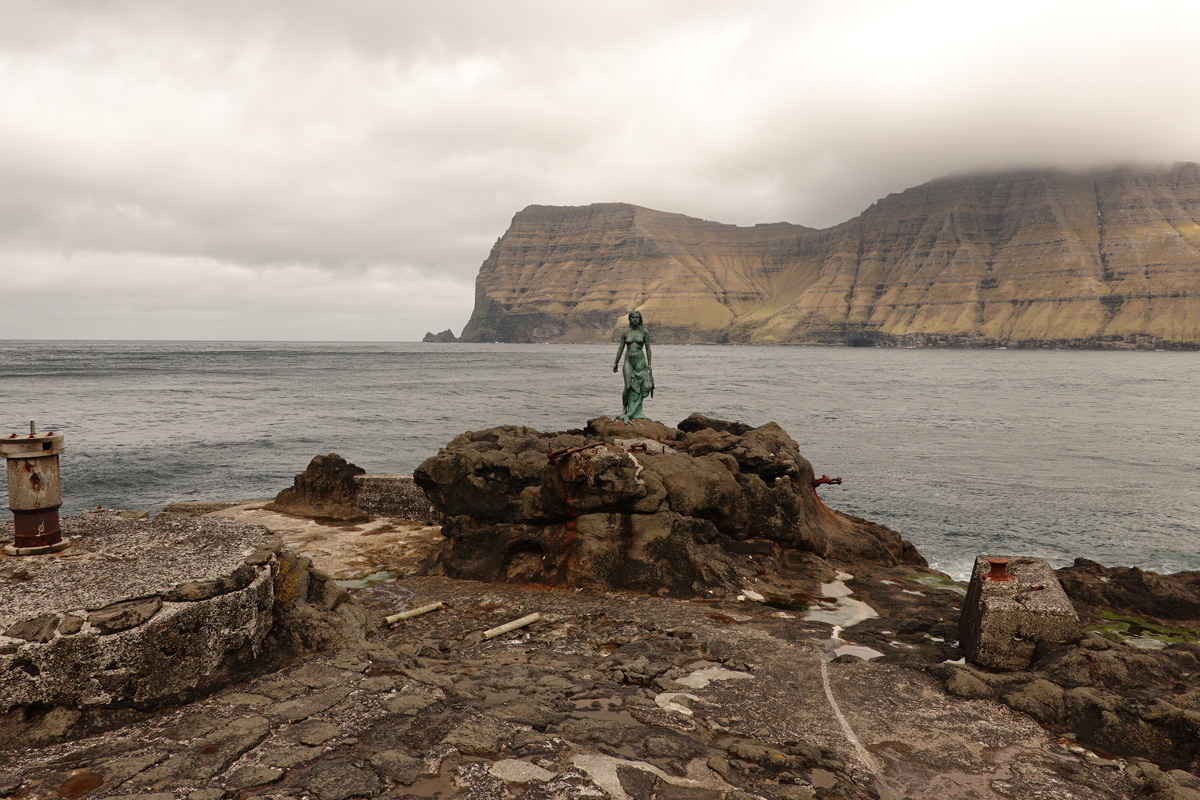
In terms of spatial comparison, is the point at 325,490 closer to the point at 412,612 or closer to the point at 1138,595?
the point at 412,612

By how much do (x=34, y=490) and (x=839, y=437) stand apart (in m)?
37.9

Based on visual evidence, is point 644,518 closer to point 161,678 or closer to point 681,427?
point 161,678

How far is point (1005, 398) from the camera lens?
6278cm

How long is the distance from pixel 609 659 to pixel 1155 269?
25252cm

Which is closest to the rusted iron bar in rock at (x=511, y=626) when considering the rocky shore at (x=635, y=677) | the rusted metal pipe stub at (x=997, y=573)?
the rocky shore at (x=635, y=677)

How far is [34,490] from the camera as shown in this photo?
5.63 meters

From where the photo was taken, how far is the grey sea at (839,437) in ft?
70.5

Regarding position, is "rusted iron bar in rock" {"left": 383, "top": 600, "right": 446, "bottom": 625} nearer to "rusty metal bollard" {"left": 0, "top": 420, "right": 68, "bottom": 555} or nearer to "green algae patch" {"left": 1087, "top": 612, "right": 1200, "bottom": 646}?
"rusty metal bollard" {"left": 0, "top": 420, "right": 68, "bottom": 555}

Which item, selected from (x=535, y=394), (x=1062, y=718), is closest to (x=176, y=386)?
(x=535, y=394)

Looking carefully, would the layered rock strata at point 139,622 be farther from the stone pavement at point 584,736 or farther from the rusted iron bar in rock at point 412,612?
the rusted iron bar in rock at point 412,612

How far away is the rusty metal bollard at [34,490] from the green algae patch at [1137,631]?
39.7ft

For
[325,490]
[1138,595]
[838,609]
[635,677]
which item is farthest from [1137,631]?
[325,490]

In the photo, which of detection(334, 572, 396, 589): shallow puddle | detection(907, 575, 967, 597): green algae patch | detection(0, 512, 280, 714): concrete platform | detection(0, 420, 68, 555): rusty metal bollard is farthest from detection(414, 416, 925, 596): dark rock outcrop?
detection(0, 420, 68, 555): rusty metal bollard

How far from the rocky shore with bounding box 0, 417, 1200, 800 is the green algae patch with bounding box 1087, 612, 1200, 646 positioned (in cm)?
6
